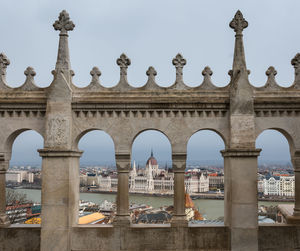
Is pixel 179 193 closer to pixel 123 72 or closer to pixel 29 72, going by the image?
pixel 123 72

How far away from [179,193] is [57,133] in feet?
9.86

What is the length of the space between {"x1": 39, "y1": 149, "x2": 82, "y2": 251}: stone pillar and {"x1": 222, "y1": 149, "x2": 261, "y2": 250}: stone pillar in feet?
11.7

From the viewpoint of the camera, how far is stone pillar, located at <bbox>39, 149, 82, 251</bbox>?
747 centimetres

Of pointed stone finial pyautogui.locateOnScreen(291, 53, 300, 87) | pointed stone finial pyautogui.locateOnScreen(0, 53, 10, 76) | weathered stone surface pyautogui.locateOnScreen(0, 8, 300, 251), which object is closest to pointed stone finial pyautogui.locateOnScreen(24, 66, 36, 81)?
weathered stone surface pyautogui.locateOnScreen(0, 8, 300, 251)

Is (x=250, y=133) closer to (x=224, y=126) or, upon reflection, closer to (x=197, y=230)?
(x=224, y=126)

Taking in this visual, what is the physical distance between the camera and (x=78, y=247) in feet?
24.9

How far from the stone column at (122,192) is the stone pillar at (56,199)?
104cm

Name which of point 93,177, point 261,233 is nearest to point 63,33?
point 261,233

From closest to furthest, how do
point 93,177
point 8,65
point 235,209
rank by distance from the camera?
point 235,209
point 8,65
point 93,177

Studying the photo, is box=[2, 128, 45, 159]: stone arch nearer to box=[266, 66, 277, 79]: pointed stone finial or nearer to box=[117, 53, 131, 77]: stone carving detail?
box=[117, 53, 131, 77]: stone carving detail

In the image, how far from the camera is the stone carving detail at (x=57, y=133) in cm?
756

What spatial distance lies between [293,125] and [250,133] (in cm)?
102

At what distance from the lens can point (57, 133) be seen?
7.56m

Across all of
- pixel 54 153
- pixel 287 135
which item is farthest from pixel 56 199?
pixel 287 135
